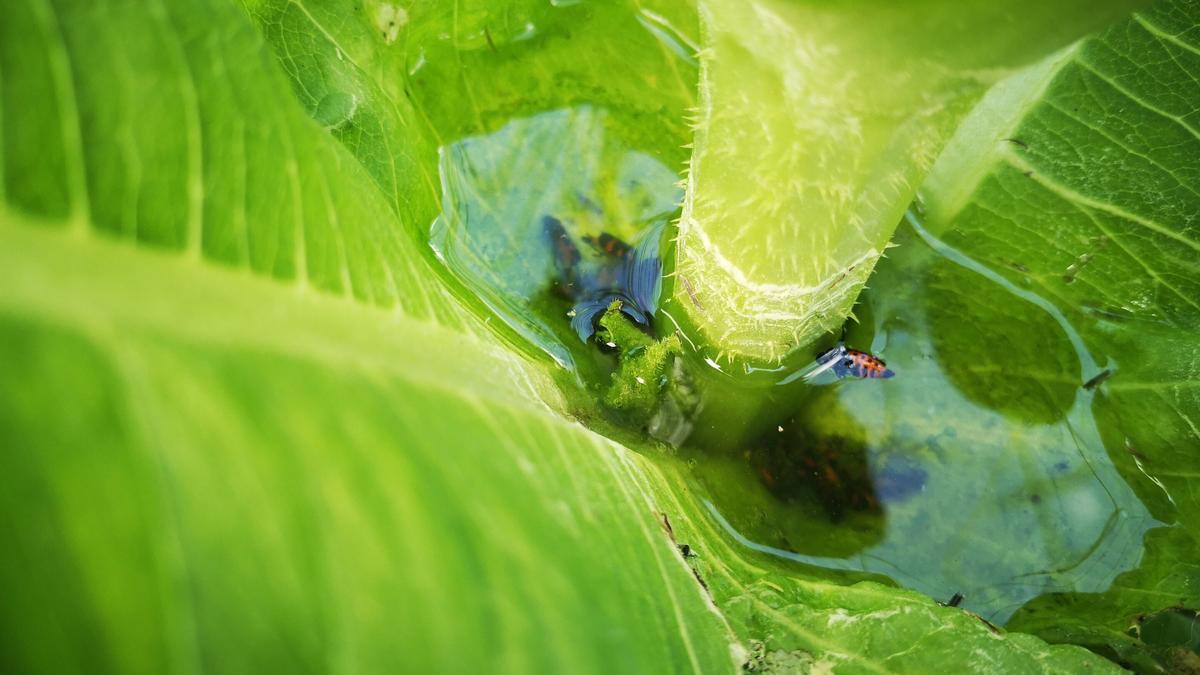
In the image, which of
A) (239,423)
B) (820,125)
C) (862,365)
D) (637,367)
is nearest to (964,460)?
(862,365)

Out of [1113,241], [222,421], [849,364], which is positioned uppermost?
[1113,241]

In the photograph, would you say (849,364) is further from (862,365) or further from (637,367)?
(637,367)

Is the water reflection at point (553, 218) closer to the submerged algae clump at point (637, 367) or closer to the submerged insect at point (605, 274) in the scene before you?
the submerged insect at point (605, 274)

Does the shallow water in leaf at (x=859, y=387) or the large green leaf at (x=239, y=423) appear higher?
the shallow water in leaf at (x=859, y=387)

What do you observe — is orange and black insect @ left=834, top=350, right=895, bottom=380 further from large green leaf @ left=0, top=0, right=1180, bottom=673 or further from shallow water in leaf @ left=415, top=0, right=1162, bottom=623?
large green leaf @ left=0, top=0, right=1180, bottom=673

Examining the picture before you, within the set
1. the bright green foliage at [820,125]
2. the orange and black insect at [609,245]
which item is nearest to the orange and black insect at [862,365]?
the bright green foliage at [820,125]

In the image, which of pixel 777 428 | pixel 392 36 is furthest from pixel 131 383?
pixel 777 428

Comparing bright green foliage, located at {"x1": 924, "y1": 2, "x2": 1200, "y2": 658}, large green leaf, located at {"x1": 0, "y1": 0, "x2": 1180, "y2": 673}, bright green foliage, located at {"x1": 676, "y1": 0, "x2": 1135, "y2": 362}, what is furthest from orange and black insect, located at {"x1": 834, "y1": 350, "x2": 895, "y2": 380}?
large green leaf, located at {"x1": 0, "y1": 0, "x2": 1180, "y2": 673}
